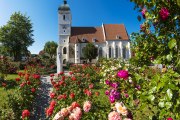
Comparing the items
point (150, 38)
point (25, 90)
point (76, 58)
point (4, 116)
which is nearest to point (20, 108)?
point (4, 116)

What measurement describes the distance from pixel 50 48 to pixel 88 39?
1301cm

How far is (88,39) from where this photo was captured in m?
56.5

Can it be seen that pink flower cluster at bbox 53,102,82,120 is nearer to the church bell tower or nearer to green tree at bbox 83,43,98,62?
green tree at bbox 83,43,98,62

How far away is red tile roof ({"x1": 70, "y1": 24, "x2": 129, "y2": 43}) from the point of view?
5638 centimetres

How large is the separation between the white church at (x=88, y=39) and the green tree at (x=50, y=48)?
8.32 metres

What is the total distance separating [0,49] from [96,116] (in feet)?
164

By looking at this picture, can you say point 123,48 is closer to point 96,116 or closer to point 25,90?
point 25,90

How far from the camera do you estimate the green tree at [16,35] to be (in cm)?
4709

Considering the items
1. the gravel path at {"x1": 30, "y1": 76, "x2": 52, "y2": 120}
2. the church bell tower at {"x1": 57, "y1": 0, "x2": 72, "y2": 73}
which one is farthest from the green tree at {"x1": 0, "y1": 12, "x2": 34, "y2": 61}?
the gravel path at {"x1": 30, "y1": 76, "x2": 52, "y2": 120}

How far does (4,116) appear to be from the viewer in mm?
5734

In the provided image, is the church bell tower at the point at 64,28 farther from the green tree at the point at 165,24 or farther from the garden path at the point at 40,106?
the green tree at the point at 165,24

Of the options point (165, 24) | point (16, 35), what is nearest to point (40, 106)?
point (165, 24)

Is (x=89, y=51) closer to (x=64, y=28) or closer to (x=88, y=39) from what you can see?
(x=88, y=39)

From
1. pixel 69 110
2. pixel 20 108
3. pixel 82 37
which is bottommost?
pixel 20 108
